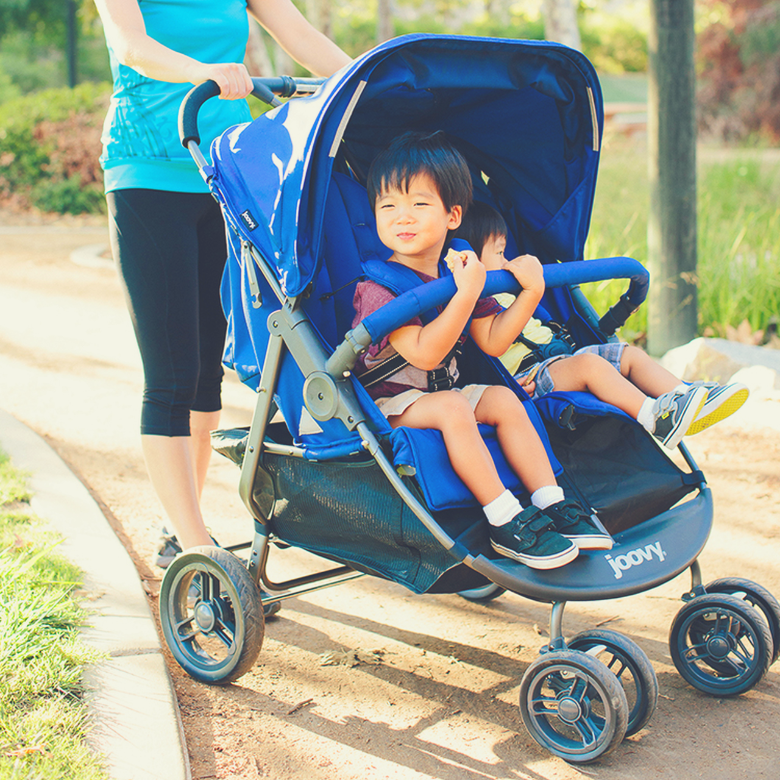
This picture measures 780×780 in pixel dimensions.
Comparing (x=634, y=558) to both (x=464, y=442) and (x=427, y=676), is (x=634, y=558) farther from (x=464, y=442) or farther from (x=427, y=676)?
(x=427, y=676)

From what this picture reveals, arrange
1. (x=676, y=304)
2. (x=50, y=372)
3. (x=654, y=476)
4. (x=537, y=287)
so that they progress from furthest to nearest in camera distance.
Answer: (x=50, y=372) → (x=676, y=304) → (x=654, y=476) → (x=537, y=287)

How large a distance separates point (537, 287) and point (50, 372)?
4.29 m

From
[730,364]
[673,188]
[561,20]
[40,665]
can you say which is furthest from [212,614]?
[561,20]

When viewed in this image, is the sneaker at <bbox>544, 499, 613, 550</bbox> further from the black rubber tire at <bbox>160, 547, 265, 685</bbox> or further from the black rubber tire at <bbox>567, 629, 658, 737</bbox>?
the black rubber tire at <bbox>160, 547, 265, 685</bbox>

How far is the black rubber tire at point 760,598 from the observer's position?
253 centimetres

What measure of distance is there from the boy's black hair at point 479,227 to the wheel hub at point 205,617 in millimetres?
1376

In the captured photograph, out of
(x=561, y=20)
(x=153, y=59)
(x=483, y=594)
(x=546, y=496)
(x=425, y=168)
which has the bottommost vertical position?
(x=483, y=594)

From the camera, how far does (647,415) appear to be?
2.70m

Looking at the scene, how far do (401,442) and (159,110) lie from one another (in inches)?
54.2

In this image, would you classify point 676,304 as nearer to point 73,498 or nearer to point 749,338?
point 749,338

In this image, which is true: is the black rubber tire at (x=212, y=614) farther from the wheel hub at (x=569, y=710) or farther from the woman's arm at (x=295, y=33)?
the woman's arm at (x=295, y=33)

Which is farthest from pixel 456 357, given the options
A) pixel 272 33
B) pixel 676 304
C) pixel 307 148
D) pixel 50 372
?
pixel 50 372

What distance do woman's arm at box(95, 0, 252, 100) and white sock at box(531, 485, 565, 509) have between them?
134 centimetres

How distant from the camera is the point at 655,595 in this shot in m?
3.23
